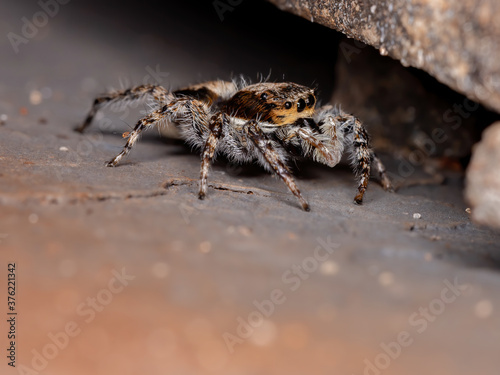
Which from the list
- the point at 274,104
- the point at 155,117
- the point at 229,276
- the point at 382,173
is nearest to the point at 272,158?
the point at 274,104

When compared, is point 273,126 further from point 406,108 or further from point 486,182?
point 406,108

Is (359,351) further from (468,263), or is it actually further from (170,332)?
(468,263)

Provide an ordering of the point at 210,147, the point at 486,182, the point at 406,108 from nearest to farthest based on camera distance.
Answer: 1. the point at 486,182
2. the point at 210,147
3. the point at 406,108

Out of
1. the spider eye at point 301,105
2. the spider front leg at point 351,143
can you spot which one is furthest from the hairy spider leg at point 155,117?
the spider front leg at point 351,143

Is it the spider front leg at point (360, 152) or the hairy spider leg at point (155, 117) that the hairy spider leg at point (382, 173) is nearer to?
the spider front leg at point (360, 152)

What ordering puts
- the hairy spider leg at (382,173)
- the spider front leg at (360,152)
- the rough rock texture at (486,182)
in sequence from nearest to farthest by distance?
the rough rock texture at (486,182) → the spider front leg at (360,152) → the hairy spider leg at (382,173)

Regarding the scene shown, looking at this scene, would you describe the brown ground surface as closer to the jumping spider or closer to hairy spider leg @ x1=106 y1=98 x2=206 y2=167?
hairy spider leg @ x1=106 y1=98 x2=206 y2=167

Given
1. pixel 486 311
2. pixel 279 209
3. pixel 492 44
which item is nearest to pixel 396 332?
pixel 486 311

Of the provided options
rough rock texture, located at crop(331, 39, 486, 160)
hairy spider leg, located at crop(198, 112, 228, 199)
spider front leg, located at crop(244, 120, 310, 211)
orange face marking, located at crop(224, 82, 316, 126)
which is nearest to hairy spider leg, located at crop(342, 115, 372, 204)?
orange face marking, located at crop(224, 82, 316, 126)
